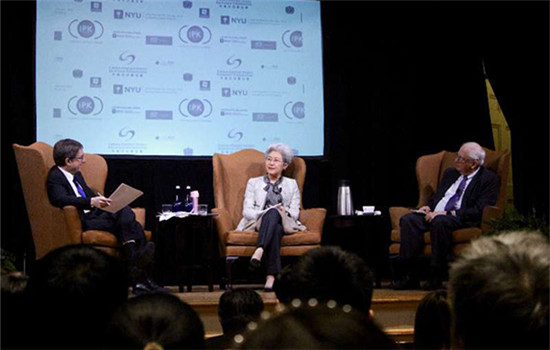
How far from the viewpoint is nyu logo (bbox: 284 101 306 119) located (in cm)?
654

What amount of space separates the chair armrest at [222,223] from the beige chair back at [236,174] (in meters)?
0.20

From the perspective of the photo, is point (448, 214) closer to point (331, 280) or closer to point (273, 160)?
point (273, 160)

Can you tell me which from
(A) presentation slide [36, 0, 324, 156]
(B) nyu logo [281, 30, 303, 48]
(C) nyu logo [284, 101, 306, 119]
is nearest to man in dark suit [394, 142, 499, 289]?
(A) presentation slide [36, 0, 324, 156]

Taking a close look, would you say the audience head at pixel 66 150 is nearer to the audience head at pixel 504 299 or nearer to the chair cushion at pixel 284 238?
the chair cushion at pixel 284 238

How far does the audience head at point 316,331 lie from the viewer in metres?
0.66

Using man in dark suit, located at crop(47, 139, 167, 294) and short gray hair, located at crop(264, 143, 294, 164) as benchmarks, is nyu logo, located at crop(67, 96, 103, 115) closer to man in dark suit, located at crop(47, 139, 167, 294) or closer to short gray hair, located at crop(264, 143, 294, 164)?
man in dark suit, located at crop(47, 139, 167, 294)

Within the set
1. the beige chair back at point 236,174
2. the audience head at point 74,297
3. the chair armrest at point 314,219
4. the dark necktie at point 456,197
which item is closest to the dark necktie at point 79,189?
the beige chair back at point 236,174

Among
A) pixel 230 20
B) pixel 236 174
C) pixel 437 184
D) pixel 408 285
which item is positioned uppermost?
pixel 230 20

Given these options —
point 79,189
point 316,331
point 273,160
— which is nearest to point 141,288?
point 79,189

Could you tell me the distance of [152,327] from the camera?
104 cm

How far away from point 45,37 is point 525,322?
5713 mm

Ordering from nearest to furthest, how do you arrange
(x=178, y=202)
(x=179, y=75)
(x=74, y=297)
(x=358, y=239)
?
(x=74, y=297), (x=178, y=202), (x=179, y=75), (x=358, y=239)

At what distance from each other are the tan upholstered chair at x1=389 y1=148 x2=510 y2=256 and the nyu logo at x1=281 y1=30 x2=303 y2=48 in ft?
4.69

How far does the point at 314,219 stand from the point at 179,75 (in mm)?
1670
